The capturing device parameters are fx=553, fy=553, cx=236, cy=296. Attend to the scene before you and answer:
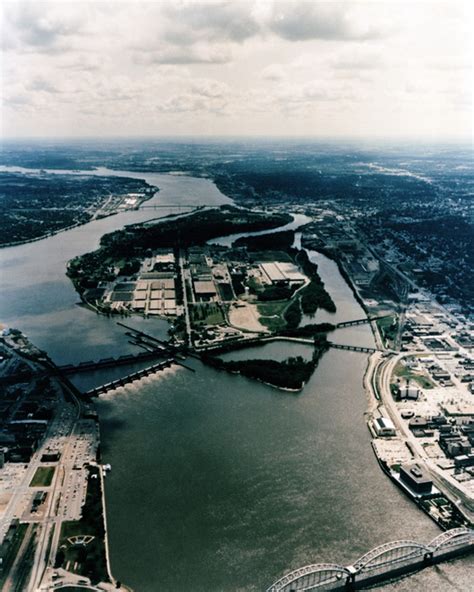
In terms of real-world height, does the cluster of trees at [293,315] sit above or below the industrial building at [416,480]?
above

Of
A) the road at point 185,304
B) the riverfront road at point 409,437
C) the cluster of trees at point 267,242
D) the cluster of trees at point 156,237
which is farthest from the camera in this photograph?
the cluster of trees at point 267,242

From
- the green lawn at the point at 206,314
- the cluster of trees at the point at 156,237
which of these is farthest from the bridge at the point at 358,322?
the cluster of trees at the point at 156,237

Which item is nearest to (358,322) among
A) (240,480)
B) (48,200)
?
(240,480)

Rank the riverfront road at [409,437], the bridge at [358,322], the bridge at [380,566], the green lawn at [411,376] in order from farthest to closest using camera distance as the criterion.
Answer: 1. the bridge at [358,322]
2. the green lawn at [411,376]
3. the riverfront road at [409,437]
4. the bridge at [380,566]

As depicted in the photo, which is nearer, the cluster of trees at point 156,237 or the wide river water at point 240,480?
the wide river water at point 240,480

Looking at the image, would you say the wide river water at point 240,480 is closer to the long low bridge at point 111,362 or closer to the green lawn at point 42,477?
the long low bridge at point 111,362

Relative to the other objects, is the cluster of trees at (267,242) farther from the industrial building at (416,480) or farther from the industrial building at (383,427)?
the industrial building at (416,480)

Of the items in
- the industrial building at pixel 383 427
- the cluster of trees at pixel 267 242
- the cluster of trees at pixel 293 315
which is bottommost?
the industrial building at pixel 383 427
